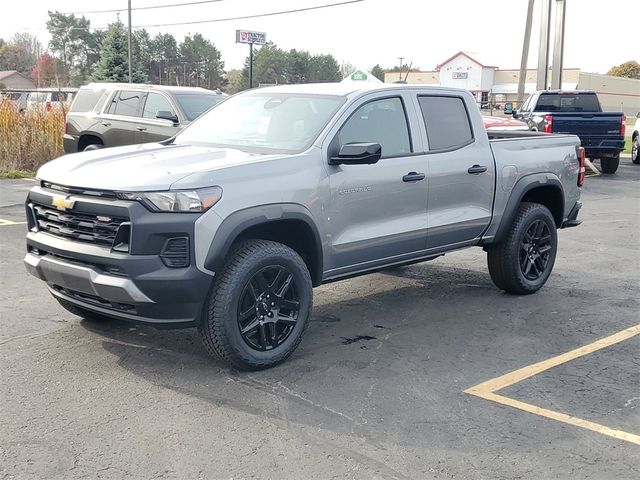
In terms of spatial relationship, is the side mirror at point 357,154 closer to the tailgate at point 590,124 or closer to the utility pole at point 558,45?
the tailgate at point 590,124

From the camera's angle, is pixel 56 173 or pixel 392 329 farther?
pixel 392 329

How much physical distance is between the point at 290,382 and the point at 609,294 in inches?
153

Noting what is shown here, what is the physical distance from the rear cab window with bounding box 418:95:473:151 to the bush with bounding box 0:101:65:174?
12.1m

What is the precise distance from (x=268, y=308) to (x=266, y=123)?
5.25ft

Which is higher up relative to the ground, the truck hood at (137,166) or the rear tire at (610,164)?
the truck hood at (137,166)

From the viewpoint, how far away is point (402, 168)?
5.77 metres

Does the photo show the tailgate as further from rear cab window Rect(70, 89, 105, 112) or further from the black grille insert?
the black grille insert

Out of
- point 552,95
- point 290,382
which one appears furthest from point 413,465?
point 552,95

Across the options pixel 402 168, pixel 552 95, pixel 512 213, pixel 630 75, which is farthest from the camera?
pixel 630 75

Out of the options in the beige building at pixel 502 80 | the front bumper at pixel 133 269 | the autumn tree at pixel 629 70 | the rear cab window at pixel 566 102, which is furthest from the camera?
the autumn tree at pixel 629 70

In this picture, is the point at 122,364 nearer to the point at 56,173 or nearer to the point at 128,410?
the point at 128,410

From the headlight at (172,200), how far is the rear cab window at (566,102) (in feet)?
56.2

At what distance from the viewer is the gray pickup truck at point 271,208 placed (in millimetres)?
4469

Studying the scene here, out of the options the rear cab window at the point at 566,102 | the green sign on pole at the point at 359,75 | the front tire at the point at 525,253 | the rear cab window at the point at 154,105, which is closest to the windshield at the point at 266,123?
the front tire at the point at 525,253
